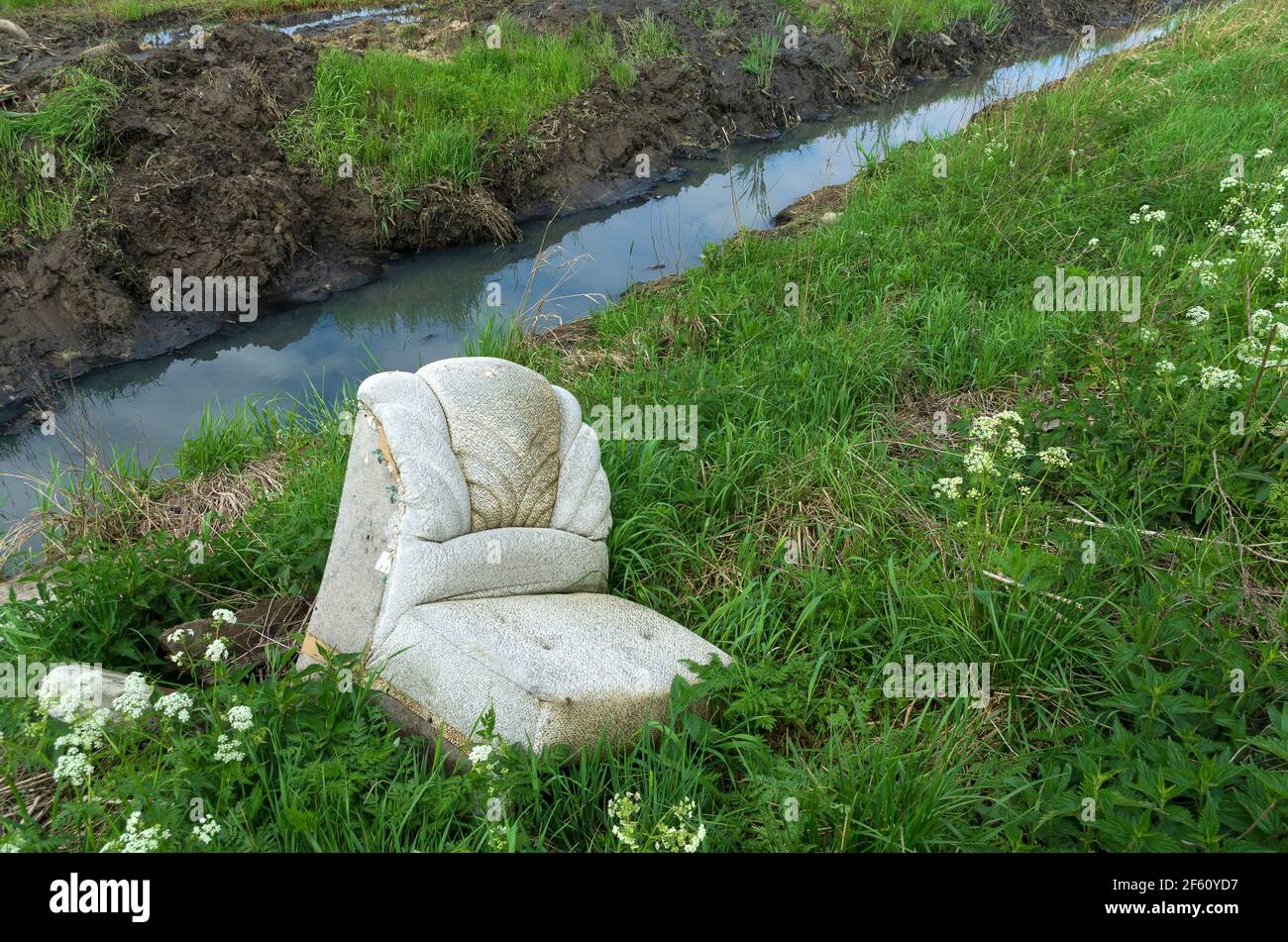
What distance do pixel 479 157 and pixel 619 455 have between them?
5.13 metres

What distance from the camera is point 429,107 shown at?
808cm

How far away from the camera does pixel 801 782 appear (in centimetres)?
230

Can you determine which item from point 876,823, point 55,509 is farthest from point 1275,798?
point 55,509

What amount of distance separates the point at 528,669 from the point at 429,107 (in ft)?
23.0

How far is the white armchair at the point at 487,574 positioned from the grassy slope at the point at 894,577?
0.17 m

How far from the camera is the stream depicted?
5199 millimetres

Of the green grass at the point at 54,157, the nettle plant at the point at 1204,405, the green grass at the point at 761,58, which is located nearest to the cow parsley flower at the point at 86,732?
the nettle plant at the point at 1204,405

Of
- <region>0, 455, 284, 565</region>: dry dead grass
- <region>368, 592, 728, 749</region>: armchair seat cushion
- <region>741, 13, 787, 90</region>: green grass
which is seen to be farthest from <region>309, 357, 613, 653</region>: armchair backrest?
<region>741, 13, 787, 90</region>: green grass

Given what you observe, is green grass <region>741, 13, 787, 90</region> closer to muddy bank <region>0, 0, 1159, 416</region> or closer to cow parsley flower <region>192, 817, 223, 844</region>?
muddy bank <region>0, 0, 1159, 416</region>

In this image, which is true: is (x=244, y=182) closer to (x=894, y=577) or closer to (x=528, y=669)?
(x=528, y=669)

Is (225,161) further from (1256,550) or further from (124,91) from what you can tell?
(1256,550)

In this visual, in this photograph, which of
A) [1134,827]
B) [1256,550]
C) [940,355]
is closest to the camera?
[1134,827]

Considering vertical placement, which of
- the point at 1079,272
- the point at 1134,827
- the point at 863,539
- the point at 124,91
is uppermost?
the point at 124,91

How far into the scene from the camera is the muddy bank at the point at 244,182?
5.90 meters
